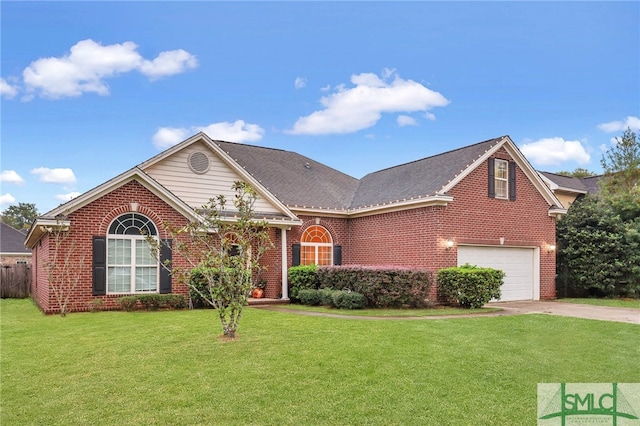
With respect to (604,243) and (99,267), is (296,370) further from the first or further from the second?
(604,243)

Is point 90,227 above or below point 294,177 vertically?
below

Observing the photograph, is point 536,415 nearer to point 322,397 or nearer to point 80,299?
point 322,397

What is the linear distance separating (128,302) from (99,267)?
4.13ft

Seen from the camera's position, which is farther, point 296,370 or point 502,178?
point 502,178

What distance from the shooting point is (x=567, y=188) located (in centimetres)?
2609

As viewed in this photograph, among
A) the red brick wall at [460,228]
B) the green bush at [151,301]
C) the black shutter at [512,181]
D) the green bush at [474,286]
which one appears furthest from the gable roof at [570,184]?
the green bush at [151,301]

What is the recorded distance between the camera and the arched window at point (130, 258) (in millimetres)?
13758

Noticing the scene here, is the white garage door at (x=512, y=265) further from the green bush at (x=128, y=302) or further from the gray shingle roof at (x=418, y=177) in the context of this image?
the green bush at (x=128, y=302)

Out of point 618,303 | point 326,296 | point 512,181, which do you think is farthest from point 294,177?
point 618,303

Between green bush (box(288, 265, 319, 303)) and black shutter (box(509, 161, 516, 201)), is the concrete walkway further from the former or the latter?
black shutter (box(509, 161, 516, 201))

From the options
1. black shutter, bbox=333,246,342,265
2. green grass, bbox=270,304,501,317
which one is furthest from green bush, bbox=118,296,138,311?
black shutter, bbox=333,246,342,265

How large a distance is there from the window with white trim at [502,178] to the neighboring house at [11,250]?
37101 millimetres

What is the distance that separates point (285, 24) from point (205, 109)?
618 cm

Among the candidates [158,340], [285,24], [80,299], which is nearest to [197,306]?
[80,299]
